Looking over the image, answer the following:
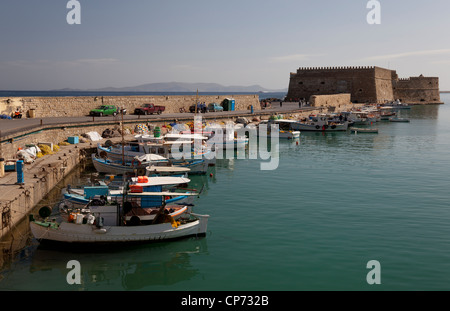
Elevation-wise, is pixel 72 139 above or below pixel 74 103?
below

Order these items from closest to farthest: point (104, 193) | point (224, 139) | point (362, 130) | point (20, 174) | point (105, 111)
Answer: point (104, 193), point (20, 174), point (224, 139), point (105, 111), point (362, 130)

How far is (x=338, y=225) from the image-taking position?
1805 cm

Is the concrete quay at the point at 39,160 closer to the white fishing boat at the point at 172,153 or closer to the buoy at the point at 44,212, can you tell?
the buoy at the point at 44,212

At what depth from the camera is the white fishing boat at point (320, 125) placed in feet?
188

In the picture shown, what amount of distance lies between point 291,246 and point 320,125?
4377 centimetres

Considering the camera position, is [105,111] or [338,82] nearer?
[105,111]

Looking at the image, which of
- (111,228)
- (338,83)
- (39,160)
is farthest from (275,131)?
(338,83)

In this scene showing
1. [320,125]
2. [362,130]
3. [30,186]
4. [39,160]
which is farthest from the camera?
[320,125]

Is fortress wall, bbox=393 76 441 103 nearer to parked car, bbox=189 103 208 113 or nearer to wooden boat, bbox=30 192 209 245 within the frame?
parked car, bbox=189 103 208 113

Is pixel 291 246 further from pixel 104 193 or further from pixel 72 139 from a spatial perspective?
pixel 72 139

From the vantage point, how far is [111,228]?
15961mm

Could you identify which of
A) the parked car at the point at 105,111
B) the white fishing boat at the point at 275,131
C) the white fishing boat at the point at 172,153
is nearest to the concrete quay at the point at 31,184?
the white fishing boat at the point at 172,153

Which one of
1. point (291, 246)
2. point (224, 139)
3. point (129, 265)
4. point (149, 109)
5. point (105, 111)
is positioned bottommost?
point (129, 265)

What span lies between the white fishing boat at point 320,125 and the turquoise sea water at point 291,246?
29.4m
